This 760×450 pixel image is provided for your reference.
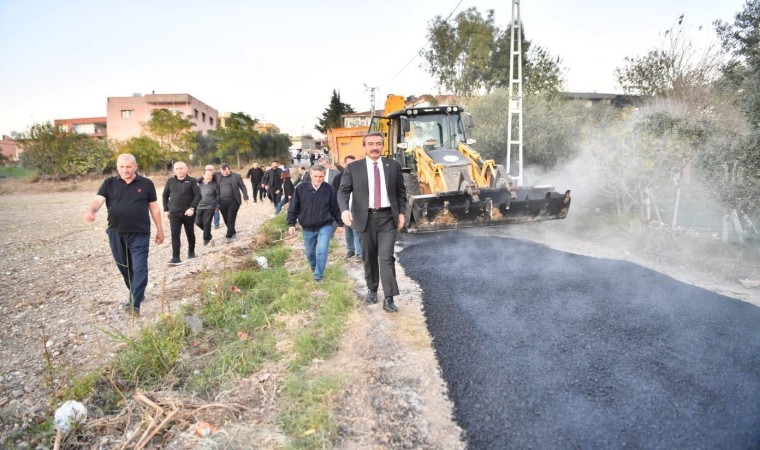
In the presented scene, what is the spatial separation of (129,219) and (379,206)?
2772 millimetres

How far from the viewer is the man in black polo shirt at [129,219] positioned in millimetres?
4703

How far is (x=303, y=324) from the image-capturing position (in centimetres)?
431

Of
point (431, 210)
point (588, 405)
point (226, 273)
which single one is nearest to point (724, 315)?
point (588, 405)

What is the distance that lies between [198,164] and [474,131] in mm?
31680

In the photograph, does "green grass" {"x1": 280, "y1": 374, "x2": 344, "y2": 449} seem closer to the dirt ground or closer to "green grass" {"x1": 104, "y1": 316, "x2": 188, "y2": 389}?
the dirt ground

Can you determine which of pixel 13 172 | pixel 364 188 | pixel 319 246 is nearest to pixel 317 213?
pixel 319 246

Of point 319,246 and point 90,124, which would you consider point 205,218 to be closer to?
point 319,246

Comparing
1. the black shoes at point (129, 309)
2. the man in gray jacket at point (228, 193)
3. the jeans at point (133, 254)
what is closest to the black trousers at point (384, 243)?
the jeans at point (133, 254)

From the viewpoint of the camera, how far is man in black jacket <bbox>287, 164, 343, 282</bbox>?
5637mm

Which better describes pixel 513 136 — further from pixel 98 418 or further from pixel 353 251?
pixel 98 418

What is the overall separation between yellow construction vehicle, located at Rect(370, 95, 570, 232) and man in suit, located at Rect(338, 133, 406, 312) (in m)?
2.54

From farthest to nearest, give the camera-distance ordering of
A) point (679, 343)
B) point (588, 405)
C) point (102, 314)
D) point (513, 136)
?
point (513, 136), point (102, 314), point (679, 343), point (588, 405)

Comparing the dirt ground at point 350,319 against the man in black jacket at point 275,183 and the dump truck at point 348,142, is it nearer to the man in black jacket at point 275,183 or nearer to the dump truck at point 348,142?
the man in black jacket at point 275,183

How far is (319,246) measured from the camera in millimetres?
5660
